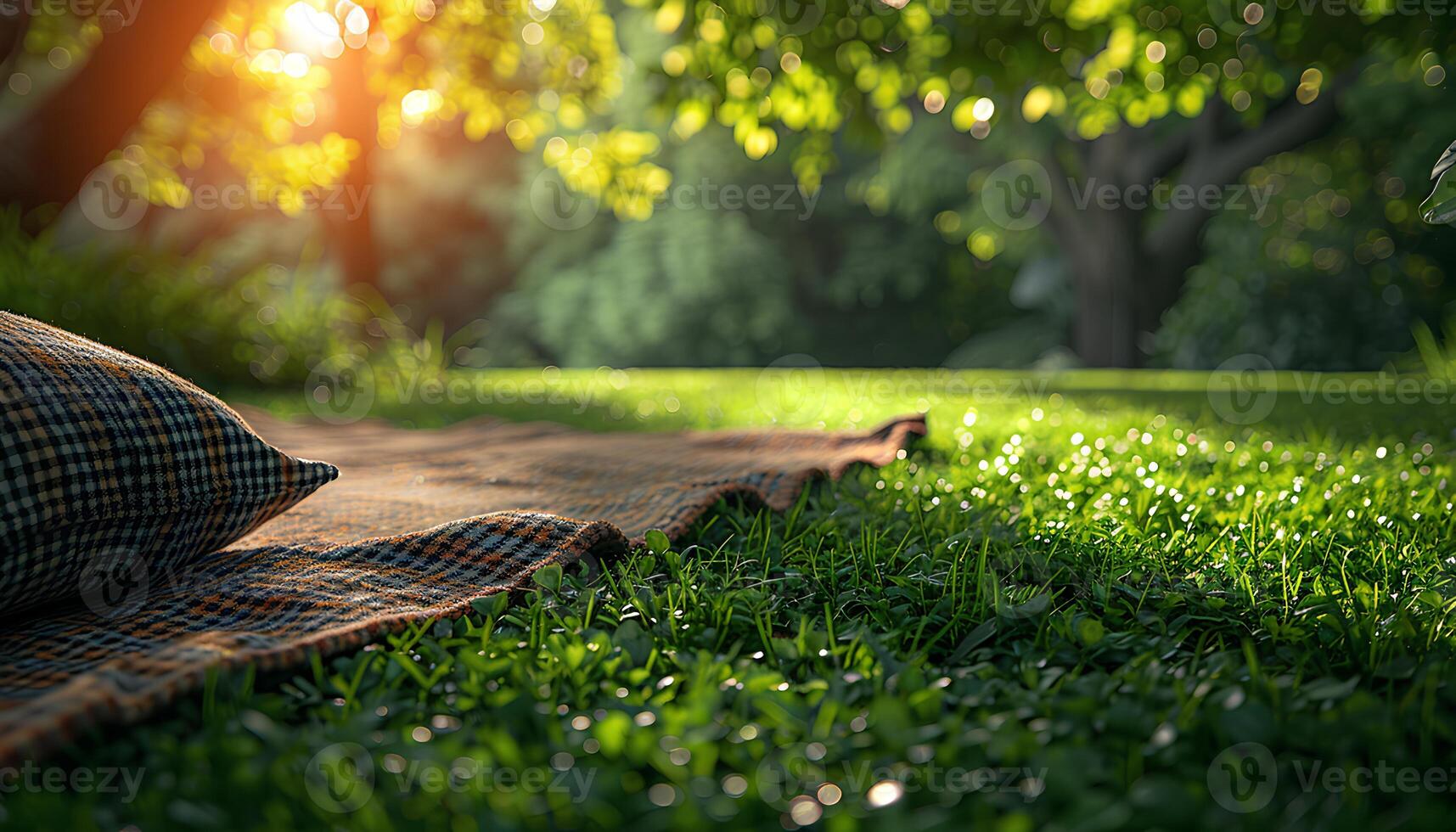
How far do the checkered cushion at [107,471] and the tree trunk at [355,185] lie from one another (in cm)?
791

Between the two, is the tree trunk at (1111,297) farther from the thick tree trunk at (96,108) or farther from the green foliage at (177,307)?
the thick tree trunk at (96,108)

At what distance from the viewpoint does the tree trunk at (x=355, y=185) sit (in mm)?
8305

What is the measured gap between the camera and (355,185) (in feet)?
28.1

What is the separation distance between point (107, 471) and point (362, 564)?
37cm

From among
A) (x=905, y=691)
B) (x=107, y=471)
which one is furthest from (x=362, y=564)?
(x=905, y=691)

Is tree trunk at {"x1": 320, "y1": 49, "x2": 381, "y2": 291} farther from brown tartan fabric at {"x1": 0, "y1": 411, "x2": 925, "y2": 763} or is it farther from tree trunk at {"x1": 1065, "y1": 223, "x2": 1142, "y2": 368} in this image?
tree trunk at {"x1": 1065, "y1": 223, "x2": 1142, "y2": 368}

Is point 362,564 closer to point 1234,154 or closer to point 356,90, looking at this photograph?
point 356,90

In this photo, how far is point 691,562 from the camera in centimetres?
142

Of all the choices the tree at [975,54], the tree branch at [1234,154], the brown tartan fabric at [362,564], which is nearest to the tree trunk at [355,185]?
the tree at [975,54]

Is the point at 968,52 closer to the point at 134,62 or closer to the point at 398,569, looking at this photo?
the point at 398,569

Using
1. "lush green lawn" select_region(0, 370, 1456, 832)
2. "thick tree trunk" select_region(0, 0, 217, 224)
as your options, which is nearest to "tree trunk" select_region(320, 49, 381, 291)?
"thick tree trunk" select_region(0, 0, 217, 224)

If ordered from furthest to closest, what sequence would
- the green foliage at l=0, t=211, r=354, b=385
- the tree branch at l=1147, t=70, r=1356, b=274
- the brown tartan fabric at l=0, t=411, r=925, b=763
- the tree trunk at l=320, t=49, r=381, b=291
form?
the tree branch at l=1147, t=70, r=1356, b=274, the tree trunk at l=320, t=49, r=381, b=291, the green foliage at l=0, t=211, r=354, b=385, the brown tartan fabric at l=0, t=411, r=925, b=763

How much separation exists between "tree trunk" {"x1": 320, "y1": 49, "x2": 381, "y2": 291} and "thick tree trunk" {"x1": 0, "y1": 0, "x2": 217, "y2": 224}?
3.45 metres

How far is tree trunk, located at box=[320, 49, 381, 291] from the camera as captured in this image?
830cm
